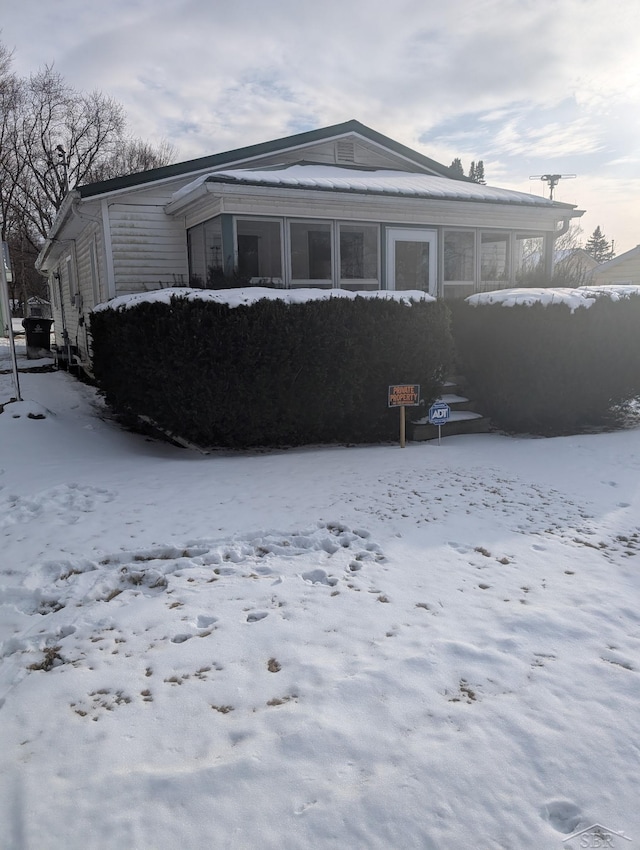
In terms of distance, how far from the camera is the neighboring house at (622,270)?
27042mm

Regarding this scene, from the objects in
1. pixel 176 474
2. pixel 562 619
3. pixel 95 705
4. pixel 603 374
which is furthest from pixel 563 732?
pixel 603 374

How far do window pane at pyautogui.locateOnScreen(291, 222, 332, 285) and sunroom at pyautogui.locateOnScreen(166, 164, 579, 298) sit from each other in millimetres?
17

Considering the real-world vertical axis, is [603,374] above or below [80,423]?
above

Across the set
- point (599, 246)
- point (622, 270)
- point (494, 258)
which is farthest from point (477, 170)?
point (494, 258)

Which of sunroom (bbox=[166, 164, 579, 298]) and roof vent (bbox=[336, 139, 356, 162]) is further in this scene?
roof vent (bbox=[336, 139, 356, 162])

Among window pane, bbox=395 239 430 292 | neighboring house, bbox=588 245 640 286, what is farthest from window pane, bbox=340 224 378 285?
neighboring house, bbox=588 245 640 286

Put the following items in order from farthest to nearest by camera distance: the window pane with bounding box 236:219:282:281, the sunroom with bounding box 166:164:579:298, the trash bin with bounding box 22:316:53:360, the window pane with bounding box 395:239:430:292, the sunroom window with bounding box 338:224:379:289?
the trash bin with bounding box 22:316:53:360 < the window pane with bounding box 395:239:430:292 < the sunroom window with bounding box 338:224:379:289 < the window pane with bounding box 236:219:282:281 < the sunroom with bounding box 166:164:579:298

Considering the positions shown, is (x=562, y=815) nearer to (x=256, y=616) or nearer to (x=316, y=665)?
(x=316, y=665)

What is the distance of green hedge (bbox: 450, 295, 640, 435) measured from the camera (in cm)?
764

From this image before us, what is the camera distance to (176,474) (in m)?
5.92

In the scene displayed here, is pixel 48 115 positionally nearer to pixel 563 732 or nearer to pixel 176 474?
pixel 176 474

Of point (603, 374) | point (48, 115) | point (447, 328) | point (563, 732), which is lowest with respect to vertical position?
point (563, 732)

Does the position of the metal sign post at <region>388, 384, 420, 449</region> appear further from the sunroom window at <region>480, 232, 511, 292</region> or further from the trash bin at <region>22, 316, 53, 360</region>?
the trash bin at <region>22, 316, 53, 360</region>

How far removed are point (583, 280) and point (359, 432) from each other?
10519 millimetres
